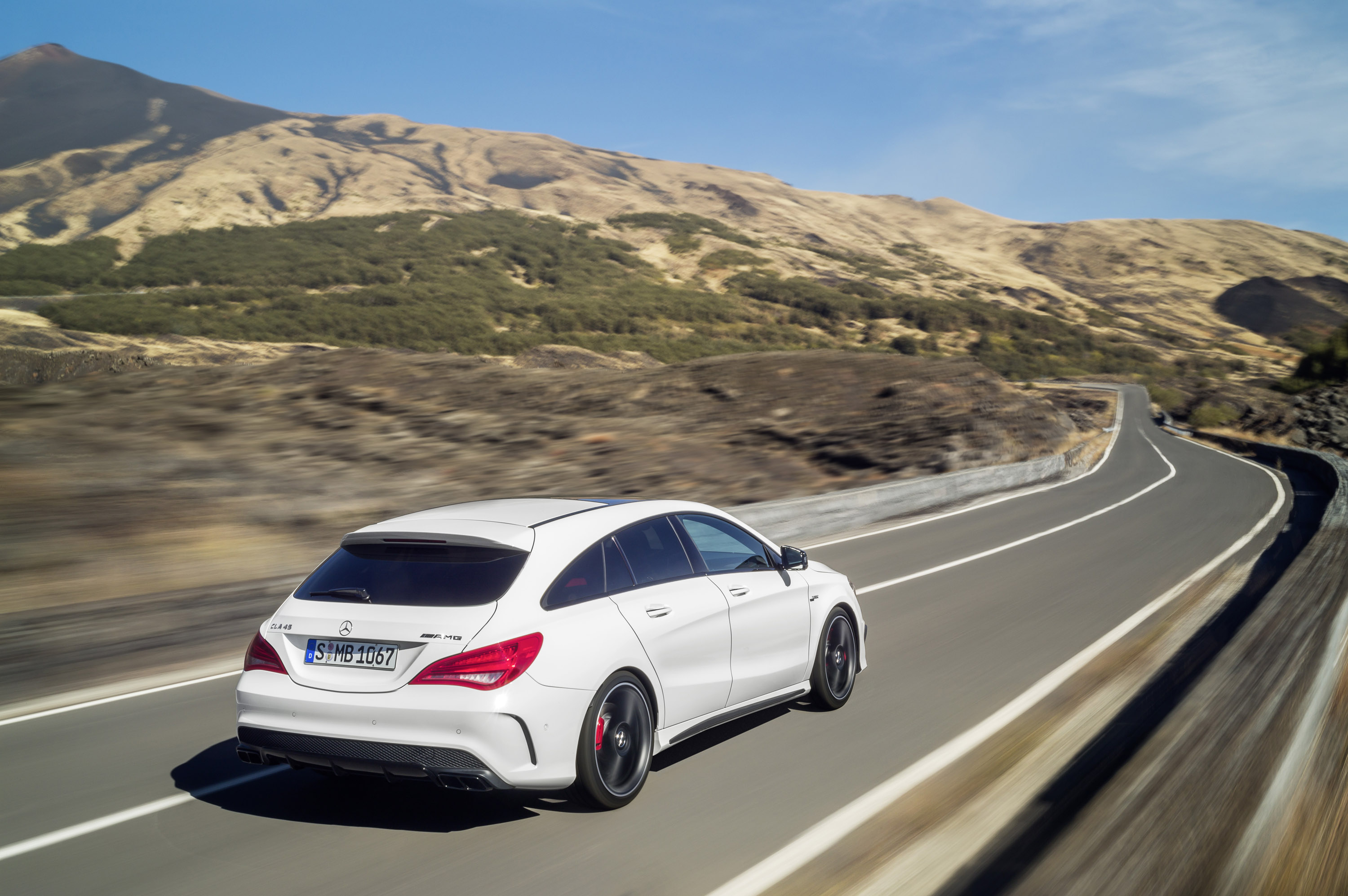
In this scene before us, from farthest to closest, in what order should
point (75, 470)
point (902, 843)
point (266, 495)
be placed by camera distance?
point (266, 495)
point (75, 470)
point (902, 843)

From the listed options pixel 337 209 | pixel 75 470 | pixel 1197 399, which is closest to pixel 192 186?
pixel 337 209

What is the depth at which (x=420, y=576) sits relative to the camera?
178 inches

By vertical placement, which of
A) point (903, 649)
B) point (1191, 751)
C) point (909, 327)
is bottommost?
point (903, 649)

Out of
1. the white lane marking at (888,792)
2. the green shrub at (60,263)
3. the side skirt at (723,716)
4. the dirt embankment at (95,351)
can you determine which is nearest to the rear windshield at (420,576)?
the side skirt at (723,716)

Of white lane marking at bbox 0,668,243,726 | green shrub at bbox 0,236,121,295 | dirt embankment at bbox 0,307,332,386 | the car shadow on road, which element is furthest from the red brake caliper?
green shrub at bbox 0,236,121,295

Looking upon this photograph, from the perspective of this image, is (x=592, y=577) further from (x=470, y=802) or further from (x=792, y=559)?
(x=792, y=559)

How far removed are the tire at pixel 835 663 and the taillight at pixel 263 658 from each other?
3.23 m

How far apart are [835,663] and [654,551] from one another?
1951mm

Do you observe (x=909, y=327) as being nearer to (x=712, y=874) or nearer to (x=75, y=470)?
(x=75, y=470)

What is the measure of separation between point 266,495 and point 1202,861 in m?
14.7

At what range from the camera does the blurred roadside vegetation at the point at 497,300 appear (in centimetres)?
8869

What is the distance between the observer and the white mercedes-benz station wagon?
4.13m

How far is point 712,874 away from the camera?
4.04 meters

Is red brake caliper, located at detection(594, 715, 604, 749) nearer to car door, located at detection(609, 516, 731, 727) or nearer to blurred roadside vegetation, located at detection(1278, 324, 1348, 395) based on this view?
car door, located at detection(609, 516, 731, 727)
